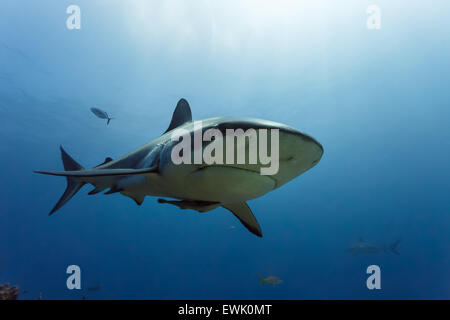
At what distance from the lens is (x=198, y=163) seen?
80.2 inches

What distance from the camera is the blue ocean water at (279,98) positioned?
14.9 m

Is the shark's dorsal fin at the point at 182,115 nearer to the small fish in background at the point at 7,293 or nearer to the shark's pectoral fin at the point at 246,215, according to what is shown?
the shark's pectoral fin at the point at 246,215

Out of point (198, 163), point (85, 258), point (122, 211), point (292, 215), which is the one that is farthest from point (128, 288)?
point (198, 163)

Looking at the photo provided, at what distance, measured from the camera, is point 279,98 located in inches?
833

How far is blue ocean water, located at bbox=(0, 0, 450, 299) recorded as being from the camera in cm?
1494

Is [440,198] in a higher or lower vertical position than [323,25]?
lower

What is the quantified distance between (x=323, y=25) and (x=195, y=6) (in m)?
7.73

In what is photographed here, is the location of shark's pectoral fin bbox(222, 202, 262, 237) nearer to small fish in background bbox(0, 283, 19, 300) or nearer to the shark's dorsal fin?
the shark's dorsal fin

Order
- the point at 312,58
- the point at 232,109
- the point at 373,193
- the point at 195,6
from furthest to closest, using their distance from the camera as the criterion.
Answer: the point at 373,193, the point at 232,109, the point at 312,58, the point at 195,6

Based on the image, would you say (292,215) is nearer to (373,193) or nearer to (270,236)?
(270,236)

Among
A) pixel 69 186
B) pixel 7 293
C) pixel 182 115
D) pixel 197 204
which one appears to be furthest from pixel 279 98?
pixel 197 204

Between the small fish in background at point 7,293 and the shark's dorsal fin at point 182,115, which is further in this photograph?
the small fish in background at point 7,293

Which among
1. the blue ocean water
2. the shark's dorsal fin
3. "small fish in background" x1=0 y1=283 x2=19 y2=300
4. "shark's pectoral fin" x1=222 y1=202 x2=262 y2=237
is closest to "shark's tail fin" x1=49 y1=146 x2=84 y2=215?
the shark's dorsal fin

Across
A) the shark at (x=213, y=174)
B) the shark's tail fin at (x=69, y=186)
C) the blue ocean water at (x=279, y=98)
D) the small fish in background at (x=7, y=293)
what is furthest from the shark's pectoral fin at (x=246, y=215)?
the blue ocean water at (x=279, y=98)
